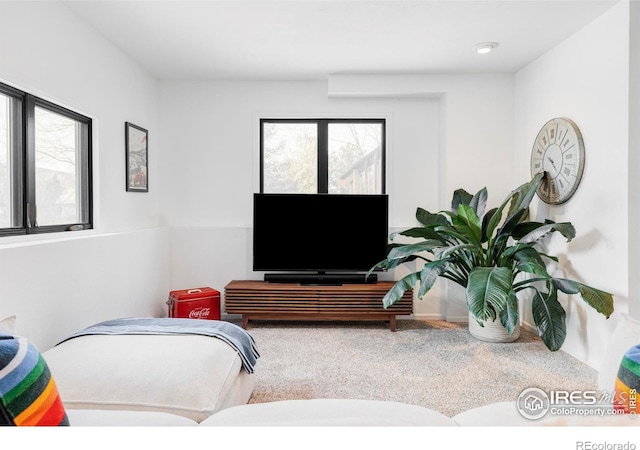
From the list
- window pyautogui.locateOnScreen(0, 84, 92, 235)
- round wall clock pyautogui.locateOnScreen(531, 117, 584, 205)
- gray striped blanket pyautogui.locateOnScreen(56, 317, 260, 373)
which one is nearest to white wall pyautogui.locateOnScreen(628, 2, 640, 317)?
round wall clock pyautogui.locateOnScreen(531, 117, 584, 205)

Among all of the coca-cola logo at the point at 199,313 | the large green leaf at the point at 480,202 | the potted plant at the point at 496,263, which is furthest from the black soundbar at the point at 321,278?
the large green leaf at the point at 480,202

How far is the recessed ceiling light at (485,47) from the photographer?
10.8 ft

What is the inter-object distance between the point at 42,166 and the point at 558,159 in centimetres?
387

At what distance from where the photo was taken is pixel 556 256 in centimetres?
334

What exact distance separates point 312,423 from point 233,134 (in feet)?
12.1

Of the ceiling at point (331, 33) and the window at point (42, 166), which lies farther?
the ceiling at point (331, 33)

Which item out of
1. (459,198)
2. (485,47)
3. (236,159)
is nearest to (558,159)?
(459,198)

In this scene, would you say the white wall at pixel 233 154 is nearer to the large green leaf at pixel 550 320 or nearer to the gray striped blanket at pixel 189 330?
the large green leaf at pixel 550 320

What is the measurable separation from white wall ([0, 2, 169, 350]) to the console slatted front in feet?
3.01

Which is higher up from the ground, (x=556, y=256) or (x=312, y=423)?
(x=556, y=256)

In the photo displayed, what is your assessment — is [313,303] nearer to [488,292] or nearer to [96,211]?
[488,292]

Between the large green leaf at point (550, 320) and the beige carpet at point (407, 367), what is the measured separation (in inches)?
8.1

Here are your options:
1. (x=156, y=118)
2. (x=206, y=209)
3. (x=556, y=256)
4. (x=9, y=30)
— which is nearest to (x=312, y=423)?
(x=9, y=30)
